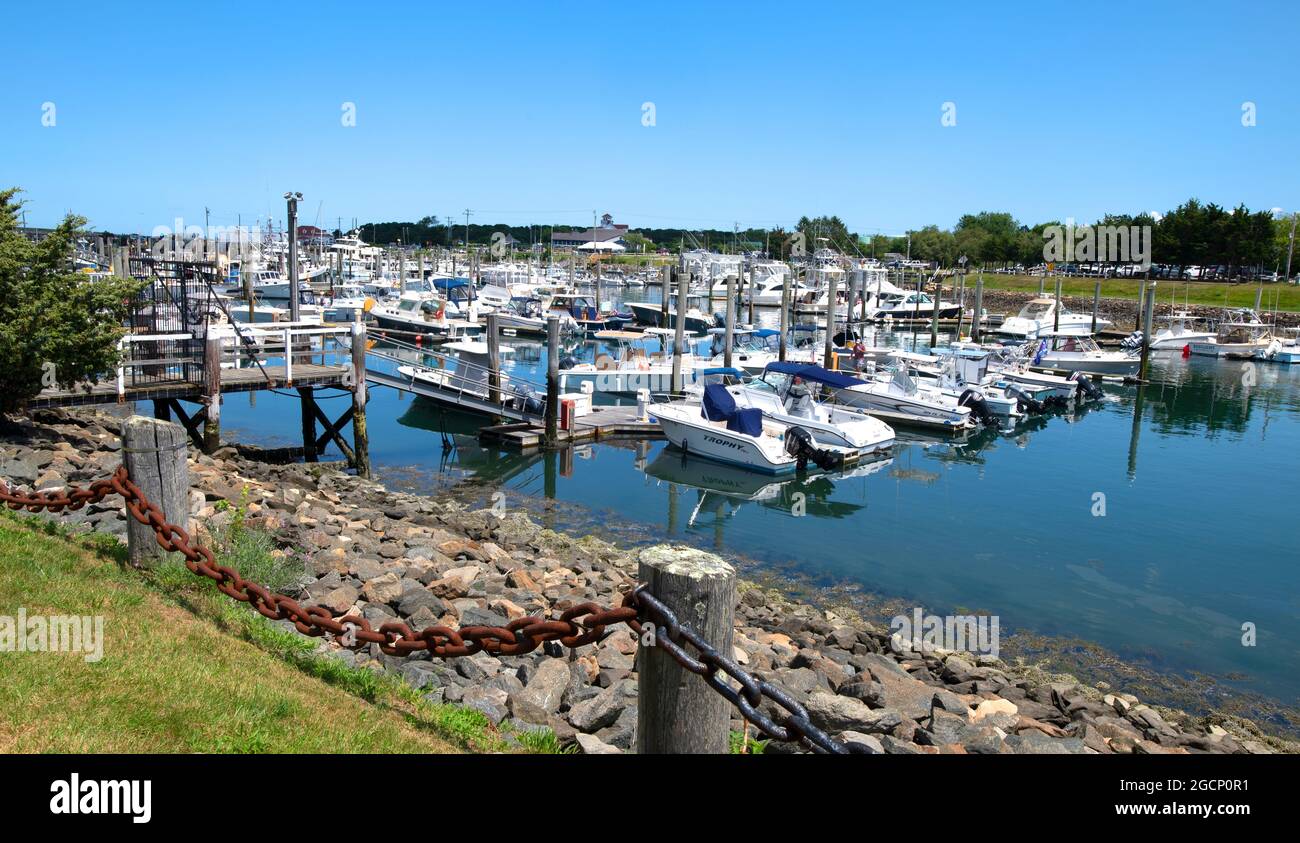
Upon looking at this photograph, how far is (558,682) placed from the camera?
7.94 m

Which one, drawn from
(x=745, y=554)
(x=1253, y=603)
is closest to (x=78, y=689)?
(x=745, y=554)

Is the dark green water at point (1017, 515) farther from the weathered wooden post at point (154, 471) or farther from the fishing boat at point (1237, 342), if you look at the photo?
the fishing boat at point (1237, 342)

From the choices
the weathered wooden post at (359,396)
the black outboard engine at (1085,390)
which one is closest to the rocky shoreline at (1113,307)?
the black outboard engine at (1085,390)

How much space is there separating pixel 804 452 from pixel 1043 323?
153ft

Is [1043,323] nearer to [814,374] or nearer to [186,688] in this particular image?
[814,374]

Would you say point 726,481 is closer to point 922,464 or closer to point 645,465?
point 645,465

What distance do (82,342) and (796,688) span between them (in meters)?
11.4

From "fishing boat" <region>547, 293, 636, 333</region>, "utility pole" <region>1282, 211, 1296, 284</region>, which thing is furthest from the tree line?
"fishing boat" <region>547, 293, 636, 333</region>

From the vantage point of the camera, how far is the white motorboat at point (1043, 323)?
6475 centimetres

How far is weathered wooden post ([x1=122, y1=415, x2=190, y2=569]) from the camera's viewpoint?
6762 millimetres

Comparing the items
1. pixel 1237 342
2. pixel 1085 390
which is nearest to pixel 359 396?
pixel 1085 390

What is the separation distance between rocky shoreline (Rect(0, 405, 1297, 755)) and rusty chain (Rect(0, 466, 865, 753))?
3.72ft

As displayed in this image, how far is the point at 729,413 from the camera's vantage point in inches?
1088

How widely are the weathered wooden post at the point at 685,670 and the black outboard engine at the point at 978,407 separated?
33175 millimetres
